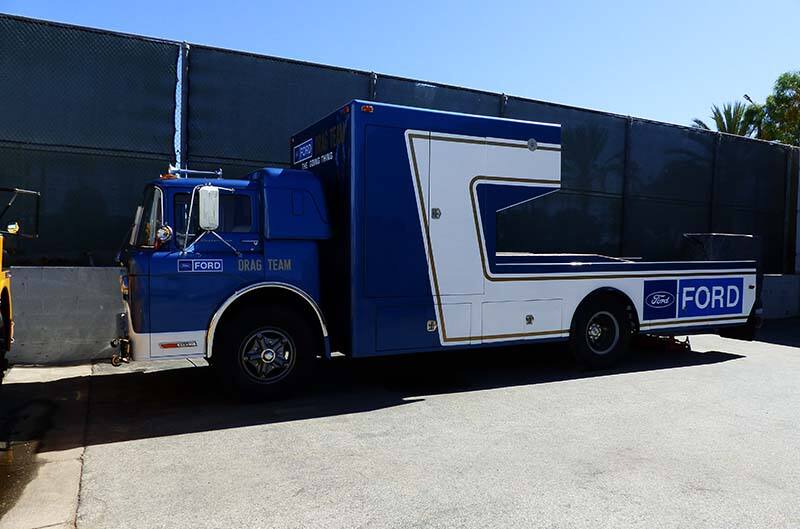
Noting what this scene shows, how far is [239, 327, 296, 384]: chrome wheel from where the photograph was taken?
633cm

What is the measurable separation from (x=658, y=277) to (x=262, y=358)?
5.92 meters

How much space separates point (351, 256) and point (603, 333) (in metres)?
4.15

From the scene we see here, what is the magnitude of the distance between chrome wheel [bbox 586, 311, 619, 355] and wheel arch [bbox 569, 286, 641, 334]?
0.87 feet

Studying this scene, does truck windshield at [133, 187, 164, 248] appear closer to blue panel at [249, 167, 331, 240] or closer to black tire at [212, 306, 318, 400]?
blue panel at [249, 167, 331, 240]

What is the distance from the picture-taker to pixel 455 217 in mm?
7137

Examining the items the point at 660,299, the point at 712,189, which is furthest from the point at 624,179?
the point at 660,299

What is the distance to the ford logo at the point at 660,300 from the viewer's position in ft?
28.5

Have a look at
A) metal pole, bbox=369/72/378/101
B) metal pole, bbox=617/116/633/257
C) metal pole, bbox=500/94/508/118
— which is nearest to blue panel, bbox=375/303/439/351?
metal pole, bbox=369/72/378/101

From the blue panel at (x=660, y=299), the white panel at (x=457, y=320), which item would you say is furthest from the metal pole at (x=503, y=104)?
the white panel at (x=457, y=320)

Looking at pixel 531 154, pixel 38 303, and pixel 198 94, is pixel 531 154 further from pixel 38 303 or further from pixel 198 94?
pixel 38 303

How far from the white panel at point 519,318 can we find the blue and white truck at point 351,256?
2 centimetres

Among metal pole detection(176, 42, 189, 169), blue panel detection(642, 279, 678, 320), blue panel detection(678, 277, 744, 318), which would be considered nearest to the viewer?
blue panel detection(642, 279, 678, 320)

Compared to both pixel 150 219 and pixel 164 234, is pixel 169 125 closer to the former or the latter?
pixel 150 219

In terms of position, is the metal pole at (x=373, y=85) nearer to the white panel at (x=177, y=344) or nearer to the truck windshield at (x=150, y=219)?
the truck windshield at (x=150, y=219)
